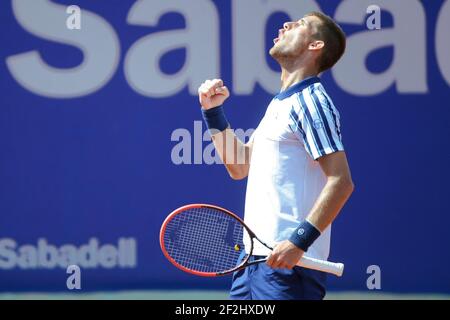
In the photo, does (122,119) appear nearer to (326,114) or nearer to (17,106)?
(17,106)

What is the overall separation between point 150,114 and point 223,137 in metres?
1.63

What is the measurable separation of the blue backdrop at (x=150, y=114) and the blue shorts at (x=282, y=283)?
1.86 m

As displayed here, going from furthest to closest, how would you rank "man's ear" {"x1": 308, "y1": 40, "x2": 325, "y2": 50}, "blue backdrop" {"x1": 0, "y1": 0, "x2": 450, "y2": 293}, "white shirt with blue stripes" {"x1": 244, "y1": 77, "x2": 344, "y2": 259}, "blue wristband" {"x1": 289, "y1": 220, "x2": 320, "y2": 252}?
1. "blue backdrop" {"x1": 0, "y1": 0, "x2": 450, "y2": 293}
2. "man's ear" {"x1": 308, "y1": 40, "x2": 325, "y2": 50}
3. "white shirt with blue stripes" {"x1": 244, "y1": 77, "x2": 344, "y2": 259}
4. "blue wristband" {"x1": 289, "y1": 220, "x2": 320, "y2": 252}

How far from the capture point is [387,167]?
492 cm

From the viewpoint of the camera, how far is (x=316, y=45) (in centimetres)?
324

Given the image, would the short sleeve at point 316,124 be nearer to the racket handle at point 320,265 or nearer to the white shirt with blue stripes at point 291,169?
the white shirt with blue stripes at point 291,169

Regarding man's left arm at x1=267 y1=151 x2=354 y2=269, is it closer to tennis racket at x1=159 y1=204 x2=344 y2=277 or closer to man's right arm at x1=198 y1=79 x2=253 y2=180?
tennis racket at x1=159 y1=204 x2=344 y2=277

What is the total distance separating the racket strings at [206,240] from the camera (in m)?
3.25

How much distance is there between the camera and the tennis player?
2885 millimetres

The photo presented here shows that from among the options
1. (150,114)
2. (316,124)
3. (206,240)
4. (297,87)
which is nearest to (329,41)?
A: (297,87)

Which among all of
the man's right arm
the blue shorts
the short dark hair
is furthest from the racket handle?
the short dark hair

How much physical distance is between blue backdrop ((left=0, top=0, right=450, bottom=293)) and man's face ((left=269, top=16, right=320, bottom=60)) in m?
1.58

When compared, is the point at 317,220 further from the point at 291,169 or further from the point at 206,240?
the point at 206,240
